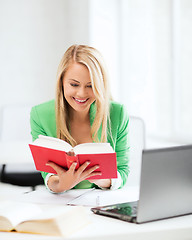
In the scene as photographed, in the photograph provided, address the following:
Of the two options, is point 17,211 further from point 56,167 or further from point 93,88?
point 93,88

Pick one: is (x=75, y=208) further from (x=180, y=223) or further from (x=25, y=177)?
(x=25, y=177)

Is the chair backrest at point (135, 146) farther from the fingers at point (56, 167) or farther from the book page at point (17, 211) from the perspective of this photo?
the book page at point (17, 211)

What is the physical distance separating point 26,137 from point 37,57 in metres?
1.58

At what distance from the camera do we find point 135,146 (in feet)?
6.44

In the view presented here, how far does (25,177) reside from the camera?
2545 mm

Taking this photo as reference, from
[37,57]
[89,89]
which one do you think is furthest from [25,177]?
[37,57]

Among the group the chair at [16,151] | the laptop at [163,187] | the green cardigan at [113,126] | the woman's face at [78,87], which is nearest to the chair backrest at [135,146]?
the green cardigan at [113,126]

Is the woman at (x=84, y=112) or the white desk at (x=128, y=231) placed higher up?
the woman at (x=84, y=112)

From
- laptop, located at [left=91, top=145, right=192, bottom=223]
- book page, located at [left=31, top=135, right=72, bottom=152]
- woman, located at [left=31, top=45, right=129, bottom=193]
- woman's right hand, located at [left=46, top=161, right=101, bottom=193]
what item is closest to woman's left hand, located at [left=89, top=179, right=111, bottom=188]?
woman, located at [left=31, top=45, right=129, bottom=193]

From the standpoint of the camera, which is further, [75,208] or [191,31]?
[191,31]

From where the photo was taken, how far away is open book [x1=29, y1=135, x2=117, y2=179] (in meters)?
1.23

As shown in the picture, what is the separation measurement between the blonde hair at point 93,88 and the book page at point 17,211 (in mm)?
615

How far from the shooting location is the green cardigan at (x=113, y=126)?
1.68m

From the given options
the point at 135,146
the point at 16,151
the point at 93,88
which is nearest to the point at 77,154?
the point at 93,88
